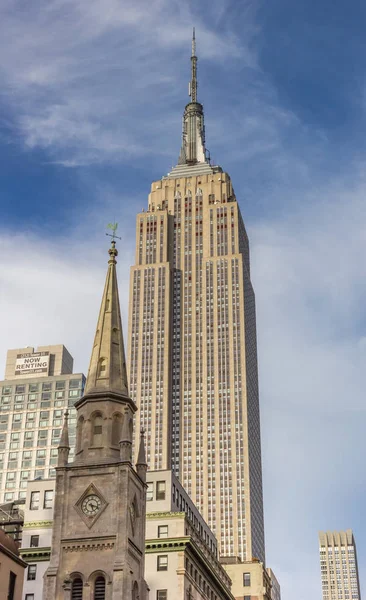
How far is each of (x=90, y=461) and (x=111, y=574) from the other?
10.4 m

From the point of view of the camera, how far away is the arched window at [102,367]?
93.3 meters

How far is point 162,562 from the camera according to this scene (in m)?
109

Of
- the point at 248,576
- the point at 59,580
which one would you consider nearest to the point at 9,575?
the point at 59,580

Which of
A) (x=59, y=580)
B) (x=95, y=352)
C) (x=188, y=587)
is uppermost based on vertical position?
(x=95, y=352)

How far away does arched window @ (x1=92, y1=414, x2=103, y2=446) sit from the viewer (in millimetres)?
89688

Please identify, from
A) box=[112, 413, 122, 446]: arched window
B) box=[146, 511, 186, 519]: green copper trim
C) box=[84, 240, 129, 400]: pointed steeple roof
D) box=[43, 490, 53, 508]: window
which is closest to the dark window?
box=[112, 413, 122, 446]: arched window

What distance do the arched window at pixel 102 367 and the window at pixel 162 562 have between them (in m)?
27.0

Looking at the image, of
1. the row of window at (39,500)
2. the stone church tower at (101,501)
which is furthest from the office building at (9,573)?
the row of window at (39,500)

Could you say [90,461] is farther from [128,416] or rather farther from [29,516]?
[29,516]

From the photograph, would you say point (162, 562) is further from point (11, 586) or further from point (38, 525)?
point (11, 586)

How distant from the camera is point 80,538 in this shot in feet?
278

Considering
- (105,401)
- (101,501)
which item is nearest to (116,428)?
(105,401)

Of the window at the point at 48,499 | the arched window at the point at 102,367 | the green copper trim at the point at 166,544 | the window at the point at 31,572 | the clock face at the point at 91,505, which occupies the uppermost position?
the arched window at the point at 102,367

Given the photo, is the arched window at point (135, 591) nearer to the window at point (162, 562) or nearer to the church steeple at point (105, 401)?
the church steeple at point (105, 401)
